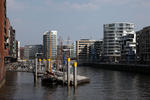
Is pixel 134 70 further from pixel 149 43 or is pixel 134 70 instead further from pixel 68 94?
pixel 68 94

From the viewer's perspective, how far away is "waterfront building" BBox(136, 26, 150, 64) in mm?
169625

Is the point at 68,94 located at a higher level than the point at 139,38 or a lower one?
lower

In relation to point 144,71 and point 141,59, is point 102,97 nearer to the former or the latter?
point 144,71

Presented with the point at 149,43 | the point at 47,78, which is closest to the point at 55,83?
the point at 47,78

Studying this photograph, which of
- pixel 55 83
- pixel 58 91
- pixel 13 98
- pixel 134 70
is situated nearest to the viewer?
pixel 13 98

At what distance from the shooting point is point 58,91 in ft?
188

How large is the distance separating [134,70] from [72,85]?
88.5 metres

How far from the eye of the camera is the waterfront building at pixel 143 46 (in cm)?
16962

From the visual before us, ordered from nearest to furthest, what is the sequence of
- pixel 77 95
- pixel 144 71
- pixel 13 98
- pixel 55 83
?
pixel 13 98 → pixel 77 95 → pixel 55 83 → pixel 144 71

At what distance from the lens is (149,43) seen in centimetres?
16675

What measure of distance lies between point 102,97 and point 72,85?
14250 millimetres

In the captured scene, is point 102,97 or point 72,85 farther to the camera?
point 72,85

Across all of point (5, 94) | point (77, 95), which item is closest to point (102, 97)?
point (77, 95)

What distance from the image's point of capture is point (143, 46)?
17788 cm
